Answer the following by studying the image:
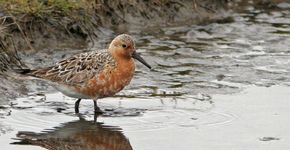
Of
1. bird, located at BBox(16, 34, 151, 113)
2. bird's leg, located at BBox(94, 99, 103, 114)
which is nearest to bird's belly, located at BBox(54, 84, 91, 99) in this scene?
bird, located at BBox(16, 34, 151, 113)

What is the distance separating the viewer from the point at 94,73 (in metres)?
11.3

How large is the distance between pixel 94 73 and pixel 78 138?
1.54 meters

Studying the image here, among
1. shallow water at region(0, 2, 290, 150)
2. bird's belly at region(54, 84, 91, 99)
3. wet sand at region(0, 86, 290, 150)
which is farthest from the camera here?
bird's belly at region(54, 84, 91, 99)

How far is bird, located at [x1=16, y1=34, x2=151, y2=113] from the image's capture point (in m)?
11.3

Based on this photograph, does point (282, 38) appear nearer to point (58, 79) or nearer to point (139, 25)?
point (139, 25)

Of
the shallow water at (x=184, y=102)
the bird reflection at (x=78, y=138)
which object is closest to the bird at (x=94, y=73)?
the shallow water at (x=184, y=102)

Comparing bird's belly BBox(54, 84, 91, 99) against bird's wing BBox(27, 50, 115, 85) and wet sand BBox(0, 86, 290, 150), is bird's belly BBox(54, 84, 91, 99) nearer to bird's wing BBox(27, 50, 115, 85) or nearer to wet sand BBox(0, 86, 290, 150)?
bird's wing BBox(27, 50, 115, 85)

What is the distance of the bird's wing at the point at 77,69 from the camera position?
11.3 meters

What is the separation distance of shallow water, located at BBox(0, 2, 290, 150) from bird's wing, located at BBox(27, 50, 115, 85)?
0.37 meters

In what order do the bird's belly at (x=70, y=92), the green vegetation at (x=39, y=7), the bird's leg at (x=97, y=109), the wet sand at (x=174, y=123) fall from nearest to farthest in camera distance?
the wet sand at (x=174, y=123) → the bird's leg at (x=97, y=109) → the bird's belly at (x=70, y=92) → the green vegetation at (x=39, y=7)

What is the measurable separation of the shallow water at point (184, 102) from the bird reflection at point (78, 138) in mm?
11

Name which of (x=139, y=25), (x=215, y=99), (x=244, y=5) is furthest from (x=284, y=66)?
(x=244, y=5)

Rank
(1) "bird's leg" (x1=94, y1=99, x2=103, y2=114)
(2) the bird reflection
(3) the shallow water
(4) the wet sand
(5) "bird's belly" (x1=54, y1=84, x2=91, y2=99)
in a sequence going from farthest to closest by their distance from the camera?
(5) "bird's belly" (x1=54, y1=84, x2=91, y2=99), (1) "bird's leg" (x1=94, y1=99, x2=103, y2=114), (3) the shallow water, (4) the wet sand, (2) the bird reflection

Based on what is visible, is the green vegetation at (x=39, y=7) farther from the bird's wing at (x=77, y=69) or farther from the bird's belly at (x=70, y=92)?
the bird's belly at (x=70, y=92)
